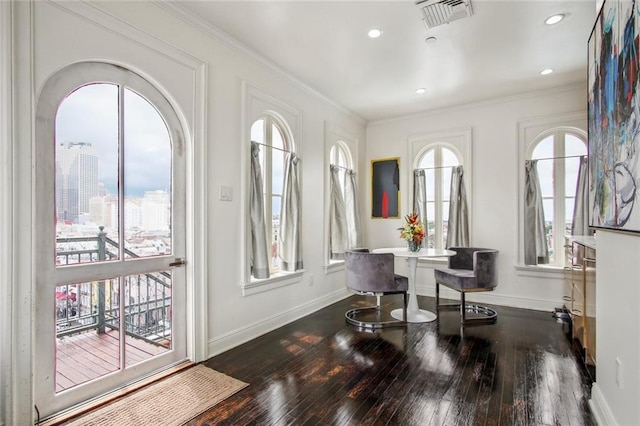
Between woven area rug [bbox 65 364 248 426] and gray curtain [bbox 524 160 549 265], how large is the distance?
4.07 meters

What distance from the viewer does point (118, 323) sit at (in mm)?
2346

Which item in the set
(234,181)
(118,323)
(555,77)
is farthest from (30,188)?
(555,77)

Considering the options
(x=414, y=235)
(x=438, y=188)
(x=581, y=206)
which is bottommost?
(x=414, y=235)

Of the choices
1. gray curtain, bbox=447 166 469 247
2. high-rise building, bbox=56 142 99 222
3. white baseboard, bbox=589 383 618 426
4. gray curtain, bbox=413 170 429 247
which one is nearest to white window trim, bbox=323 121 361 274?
gray curtain, bbox=413 170 429 247

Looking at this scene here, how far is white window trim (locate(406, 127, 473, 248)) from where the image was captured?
4.84 m

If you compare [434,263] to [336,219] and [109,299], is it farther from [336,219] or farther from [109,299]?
[109,299]

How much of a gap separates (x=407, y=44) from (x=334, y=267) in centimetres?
303

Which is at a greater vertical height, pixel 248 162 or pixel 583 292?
pixel 248 162

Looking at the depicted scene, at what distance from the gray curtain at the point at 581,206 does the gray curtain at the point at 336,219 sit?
2.99 metres

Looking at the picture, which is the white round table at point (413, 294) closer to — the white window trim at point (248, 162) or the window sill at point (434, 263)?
the window sill at point (434, 263)

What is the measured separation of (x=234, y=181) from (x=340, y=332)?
1.96 meters

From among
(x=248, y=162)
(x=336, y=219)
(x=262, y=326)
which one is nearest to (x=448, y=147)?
(x=336, y=219)

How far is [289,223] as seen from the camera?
A: 154 inches

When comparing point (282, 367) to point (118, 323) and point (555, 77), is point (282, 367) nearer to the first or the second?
point (118, 323)
